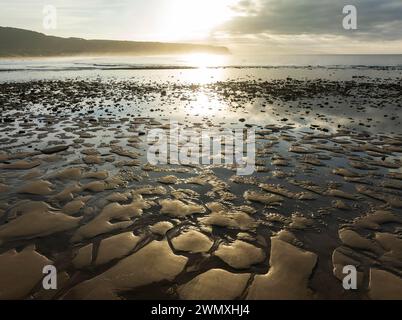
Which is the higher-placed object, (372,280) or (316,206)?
(316,206)

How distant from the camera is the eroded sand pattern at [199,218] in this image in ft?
18.1

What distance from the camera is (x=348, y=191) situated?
361 inches

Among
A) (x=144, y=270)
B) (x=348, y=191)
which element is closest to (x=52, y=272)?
(x=144, y=270)

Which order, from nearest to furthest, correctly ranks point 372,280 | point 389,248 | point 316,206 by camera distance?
1. point 372,280
2. point 389,248
3. point 316,206

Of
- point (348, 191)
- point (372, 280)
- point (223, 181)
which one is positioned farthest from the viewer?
point (223, 181)

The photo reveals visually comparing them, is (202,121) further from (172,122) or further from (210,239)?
(210,239)

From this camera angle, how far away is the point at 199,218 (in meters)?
7.65

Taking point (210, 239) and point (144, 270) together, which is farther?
point (210, 239)

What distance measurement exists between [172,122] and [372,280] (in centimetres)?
1460

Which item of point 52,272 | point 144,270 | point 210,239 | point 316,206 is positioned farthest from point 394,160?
point 52,272

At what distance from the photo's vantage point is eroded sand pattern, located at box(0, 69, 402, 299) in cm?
552
